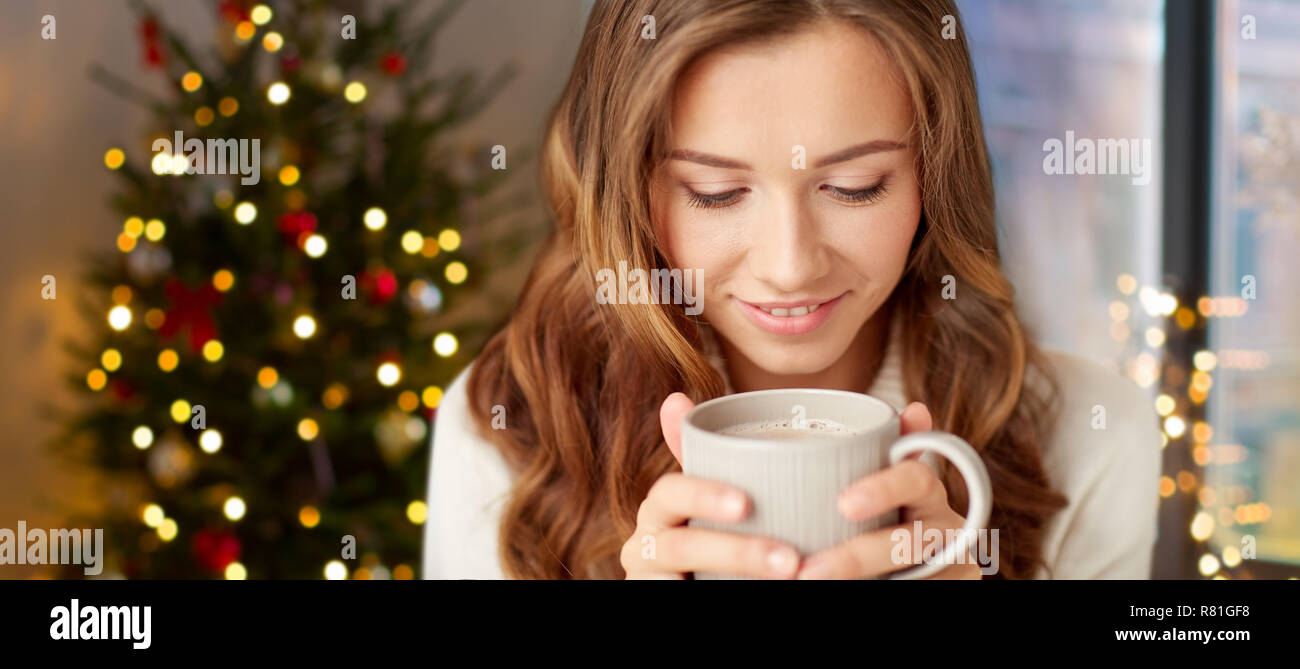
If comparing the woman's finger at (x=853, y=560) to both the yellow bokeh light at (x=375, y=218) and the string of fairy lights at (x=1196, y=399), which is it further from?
the string of fairy lights at (x=1196, y=399)

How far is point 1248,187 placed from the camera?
1407 mm

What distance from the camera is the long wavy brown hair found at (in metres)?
0.63

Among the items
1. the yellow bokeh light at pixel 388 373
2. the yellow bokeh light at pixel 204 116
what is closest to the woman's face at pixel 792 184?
the yellow bokeh light at pixel 388 373

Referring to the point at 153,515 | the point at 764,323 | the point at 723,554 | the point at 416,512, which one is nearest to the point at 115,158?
the point at 153,515

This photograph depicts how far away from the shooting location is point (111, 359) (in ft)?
3.83

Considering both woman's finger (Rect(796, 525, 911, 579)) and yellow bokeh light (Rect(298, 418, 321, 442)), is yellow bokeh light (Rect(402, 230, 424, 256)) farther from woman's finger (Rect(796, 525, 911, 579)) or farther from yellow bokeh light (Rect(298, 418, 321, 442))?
woman's finger (Rect(796, 525, 911, 579))

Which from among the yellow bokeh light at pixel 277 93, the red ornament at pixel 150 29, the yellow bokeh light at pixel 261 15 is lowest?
the yellow bokeh light at pixel 277 93

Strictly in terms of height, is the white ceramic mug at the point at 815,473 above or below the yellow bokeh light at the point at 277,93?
below

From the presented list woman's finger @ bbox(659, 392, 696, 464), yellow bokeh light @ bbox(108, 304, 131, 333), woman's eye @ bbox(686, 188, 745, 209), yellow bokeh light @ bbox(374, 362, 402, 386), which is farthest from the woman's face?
yellow bokeh light @ bbox(108, 304, 131, 333)

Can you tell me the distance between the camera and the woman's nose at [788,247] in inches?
22.7

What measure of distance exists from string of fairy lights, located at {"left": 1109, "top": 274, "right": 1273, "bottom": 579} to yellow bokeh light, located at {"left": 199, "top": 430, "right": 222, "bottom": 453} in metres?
1.50

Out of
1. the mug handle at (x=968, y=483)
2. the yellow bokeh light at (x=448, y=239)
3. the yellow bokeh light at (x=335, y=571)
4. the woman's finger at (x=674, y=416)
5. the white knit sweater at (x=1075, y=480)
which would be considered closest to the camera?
the mug handle at (x=968, y=483)

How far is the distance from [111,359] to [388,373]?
1.25 feet

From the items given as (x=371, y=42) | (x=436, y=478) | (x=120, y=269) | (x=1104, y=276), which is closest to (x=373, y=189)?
(x=371, y=42)
